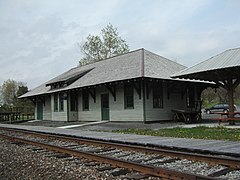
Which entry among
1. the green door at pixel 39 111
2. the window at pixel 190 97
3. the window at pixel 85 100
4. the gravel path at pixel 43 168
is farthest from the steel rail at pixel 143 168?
the green door at pixel 39 111

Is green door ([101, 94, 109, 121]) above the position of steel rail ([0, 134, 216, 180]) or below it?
above

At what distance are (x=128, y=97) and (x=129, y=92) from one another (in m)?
0.35

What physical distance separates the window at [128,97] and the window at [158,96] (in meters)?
1.52

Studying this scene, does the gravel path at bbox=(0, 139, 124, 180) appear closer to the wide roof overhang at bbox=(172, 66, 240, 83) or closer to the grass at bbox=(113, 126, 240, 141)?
the grass at bbox=(113, 126, 240, 141)

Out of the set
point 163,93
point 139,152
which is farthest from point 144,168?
point 163,93

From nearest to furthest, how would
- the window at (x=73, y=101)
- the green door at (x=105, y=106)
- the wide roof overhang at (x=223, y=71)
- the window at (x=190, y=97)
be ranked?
the wide roof overhang at (x=223, y=71) < the green door at (x=105, y=106) < the window at (x=190, y=97) < the window at (x=73, y=101)

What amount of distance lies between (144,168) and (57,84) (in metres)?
24.2

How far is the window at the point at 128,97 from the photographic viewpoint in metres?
21.1

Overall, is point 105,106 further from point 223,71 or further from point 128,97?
point 223,71

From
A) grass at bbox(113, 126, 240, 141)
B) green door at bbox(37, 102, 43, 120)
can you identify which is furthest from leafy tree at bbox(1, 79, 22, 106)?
grass at bbox(113, 126, 240, 141)

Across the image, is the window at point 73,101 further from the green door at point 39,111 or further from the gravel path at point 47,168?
the gravel path at point 47,168

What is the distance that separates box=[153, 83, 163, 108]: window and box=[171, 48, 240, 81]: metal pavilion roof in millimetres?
3605

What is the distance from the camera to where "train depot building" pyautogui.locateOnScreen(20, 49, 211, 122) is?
66.7 feet

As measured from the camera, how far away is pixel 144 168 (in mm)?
5863
